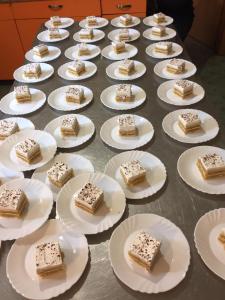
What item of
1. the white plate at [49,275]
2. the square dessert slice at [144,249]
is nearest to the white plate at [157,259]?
the square dessert slice at [144,249]

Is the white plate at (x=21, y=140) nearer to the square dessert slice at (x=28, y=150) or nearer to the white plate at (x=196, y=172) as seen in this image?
the square dessert slice at (x=28, y=150)

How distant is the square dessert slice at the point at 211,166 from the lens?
1446 mm

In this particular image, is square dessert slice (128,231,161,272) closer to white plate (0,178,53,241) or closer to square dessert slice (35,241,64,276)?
square dessert slice (35,241,64,276)

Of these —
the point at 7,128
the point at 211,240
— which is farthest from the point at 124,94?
the point at 211,240

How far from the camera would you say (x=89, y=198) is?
134cm

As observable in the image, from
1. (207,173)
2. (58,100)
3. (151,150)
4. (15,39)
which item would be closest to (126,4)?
(15,39)

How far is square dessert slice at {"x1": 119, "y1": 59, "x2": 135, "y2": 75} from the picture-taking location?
2215mm

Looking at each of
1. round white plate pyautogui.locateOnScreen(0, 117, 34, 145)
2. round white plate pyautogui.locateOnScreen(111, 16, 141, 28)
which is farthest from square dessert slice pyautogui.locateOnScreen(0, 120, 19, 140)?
round white plate pyautogui.locateOnScreen(111, 16, 141, 28)

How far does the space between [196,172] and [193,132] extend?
0.31m

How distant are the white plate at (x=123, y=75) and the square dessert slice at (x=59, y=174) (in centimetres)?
98

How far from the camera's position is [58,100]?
2.06 m

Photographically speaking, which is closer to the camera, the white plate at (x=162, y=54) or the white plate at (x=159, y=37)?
the white plate at (x=162, y=54)

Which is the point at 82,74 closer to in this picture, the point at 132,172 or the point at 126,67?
the point at 126,67

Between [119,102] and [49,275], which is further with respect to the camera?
[119,102]
